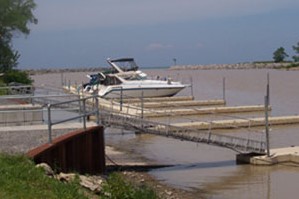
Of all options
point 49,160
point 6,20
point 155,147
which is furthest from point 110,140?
point 6,20

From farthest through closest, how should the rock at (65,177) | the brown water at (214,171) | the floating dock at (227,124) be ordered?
the floating dock at (227,124) < the brown water at (214,171) < the rock at (65,177)

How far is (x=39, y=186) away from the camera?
10.7m

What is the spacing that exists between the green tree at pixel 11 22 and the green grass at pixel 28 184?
156ft

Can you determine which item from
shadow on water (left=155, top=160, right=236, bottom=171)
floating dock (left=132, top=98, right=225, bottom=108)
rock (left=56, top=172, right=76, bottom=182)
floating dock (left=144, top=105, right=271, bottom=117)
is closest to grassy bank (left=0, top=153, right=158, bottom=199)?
rock (left=56, top=172, right=76, bottom=182)

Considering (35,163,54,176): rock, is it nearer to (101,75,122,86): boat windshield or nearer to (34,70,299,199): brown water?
(34,70,299,199): brown water

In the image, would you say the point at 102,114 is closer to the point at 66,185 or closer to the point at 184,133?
the point at 184,133

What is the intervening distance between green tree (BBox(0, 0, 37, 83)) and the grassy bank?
47627mm

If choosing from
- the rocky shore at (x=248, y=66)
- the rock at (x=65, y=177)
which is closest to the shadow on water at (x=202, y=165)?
the rock at (x=65, y=177)

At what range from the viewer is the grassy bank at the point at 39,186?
10086 millimetres

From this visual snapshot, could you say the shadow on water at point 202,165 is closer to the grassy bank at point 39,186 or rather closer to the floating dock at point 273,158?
the floating dock at point 273,158

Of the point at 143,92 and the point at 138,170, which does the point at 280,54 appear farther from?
the point at 138,170

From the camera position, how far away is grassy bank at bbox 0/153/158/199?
10086mm

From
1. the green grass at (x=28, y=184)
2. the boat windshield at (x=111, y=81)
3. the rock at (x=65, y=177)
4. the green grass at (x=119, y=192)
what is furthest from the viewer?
the boat windshield at (x=111, y=81)

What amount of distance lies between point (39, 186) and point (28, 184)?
0.19 meters
